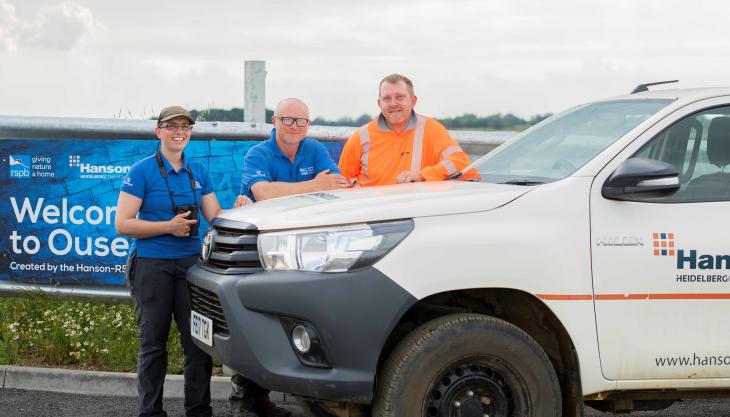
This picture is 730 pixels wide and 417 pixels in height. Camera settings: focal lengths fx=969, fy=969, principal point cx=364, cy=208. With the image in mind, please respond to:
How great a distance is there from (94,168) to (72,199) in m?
0.32

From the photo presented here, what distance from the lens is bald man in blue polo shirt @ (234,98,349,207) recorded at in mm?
6074

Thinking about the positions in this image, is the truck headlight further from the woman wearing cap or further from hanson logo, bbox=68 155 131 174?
hanson logo, bbox=68 155 131 174

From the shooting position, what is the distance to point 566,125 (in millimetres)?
5402

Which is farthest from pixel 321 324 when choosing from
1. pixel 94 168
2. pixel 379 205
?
pixel 94 168

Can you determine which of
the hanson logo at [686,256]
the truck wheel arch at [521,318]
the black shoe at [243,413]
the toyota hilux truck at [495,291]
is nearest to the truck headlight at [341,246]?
the toyota hilux truck at [495,291]

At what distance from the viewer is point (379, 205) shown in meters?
4.39

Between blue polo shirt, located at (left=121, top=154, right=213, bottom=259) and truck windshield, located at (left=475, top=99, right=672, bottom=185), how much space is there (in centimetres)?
177

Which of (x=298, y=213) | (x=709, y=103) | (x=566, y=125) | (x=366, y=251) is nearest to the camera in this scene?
(x=366, y=251)

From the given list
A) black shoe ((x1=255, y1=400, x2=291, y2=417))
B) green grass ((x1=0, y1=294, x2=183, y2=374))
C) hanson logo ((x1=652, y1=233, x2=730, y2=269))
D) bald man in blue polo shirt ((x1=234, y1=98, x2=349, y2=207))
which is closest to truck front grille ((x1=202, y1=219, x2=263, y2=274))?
bald man in blue polo shirt ((x1=234, y1=98, x2=349, y2=207))

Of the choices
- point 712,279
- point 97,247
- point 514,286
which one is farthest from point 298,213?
point 97,247

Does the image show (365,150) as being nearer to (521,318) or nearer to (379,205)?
(379,205)

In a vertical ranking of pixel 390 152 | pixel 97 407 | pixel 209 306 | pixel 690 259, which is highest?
pixel 390 152

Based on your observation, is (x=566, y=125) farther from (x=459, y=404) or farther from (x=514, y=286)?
(x=459, y=404)

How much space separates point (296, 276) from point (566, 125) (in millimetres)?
1989
